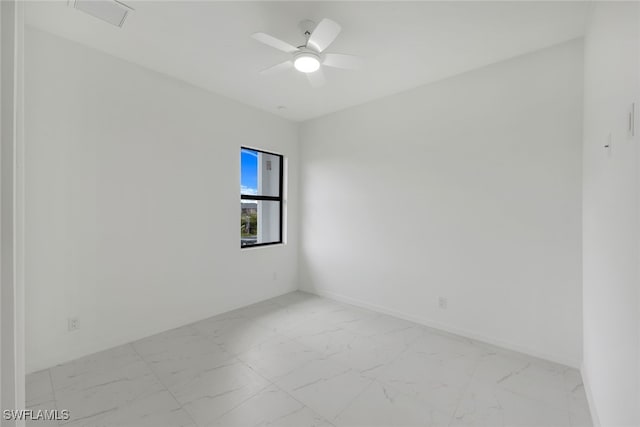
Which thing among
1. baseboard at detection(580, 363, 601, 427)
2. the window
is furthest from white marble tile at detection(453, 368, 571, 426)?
the window

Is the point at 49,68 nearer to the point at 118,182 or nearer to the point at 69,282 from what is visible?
the point at 118,182

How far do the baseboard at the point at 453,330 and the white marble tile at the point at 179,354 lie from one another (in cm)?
182

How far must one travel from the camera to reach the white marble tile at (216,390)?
6.15 ft

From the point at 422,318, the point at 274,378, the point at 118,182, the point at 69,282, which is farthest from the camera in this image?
the point at 422,318

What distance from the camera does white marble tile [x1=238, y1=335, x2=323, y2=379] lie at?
7.73 ft

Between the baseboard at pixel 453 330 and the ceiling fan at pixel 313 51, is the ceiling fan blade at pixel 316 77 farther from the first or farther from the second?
the baseboard at pixel 453 330

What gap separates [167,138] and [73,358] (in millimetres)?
2169

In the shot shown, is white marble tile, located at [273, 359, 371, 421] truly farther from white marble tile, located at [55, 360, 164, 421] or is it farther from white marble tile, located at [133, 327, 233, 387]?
white marble tile, located at [55, 360, 164, 421]

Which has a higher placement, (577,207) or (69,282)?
(577,207)

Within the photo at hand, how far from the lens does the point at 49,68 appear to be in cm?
232

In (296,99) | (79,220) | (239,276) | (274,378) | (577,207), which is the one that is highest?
(296,99)

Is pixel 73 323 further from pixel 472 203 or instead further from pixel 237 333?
pixel 472 203

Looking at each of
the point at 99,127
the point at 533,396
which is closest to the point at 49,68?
the point at 99,127

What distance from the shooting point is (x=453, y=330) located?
3.02 metres
